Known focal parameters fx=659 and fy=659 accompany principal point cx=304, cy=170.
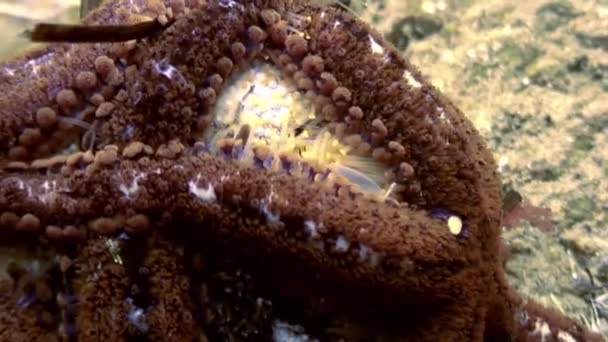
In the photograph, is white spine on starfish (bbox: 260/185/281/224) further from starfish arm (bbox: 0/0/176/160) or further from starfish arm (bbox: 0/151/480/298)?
starfish arm (bbox: 0/0/176/160)

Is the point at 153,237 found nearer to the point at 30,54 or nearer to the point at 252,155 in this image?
the point at 252,155

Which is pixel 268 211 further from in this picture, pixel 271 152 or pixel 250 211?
pixel 271 152

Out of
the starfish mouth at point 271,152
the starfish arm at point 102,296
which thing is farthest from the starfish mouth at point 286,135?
the starfish arm at point 102,296

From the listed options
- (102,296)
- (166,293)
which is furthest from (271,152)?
(102,296)

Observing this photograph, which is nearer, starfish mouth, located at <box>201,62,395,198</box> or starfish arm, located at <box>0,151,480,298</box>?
starfish arm, located at <box>0,151,480,298</box>

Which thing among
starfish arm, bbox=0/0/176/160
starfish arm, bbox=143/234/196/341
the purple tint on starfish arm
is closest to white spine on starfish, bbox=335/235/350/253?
the purple tint on starfish arm

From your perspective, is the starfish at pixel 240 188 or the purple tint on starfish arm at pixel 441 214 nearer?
the starfish at pixel 240 188

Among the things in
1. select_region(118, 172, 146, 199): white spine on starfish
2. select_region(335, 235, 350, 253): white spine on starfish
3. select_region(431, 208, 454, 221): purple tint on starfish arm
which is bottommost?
select_region(118, 172, 146, 199): white spine on starfish

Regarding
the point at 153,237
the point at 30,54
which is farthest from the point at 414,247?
the point at 30,54

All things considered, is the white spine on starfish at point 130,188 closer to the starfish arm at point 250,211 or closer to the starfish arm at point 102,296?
the starfish arm at point 250,211
